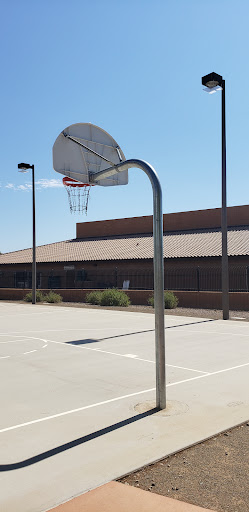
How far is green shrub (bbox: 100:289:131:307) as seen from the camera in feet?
94.5

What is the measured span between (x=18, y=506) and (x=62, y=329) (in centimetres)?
1323

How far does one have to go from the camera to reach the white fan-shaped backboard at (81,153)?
897 cm

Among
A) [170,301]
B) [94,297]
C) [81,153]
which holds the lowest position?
[170,301]

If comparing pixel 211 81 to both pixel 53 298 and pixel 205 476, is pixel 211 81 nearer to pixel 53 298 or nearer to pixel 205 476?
pixel 205 476

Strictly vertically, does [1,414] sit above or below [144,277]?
below

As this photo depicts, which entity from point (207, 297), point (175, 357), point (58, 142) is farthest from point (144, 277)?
point (58, 142)

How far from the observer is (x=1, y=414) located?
6.96 m

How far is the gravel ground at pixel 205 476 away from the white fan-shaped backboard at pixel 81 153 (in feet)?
17.6

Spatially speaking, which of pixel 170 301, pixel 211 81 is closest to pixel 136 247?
pixel 170 301

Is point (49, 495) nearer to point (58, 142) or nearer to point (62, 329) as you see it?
point (58, 142)

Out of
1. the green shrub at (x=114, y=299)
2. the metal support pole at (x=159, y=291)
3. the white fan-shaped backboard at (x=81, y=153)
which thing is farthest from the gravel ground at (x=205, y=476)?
the green shrub at (x=114, y=299)

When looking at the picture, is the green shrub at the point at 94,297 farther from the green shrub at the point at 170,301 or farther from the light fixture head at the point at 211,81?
the light fixture head at the point at 211,81

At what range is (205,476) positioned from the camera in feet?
15.6

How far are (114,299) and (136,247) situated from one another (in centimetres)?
1137
